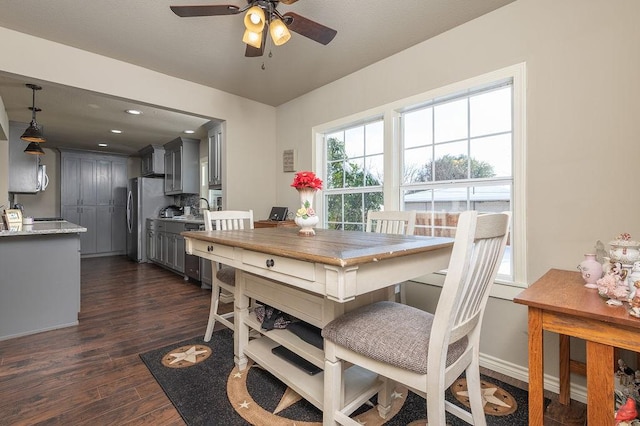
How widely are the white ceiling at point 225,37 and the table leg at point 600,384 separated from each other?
2.04 metres

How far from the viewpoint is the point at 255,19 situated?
1.56m

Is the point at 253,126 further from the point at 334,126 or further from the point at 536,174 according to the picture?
the point at 536,174

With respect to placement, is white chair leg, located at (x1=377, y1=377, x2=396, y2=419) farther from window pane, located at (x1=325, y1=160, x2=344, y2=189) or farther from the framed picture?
the framed picture

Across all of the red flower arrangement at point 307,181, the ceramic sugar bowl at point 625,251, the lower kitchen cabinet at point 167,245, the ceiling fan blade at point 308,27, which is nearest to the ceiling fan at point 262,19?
the ceiling fan blade at point 308,27

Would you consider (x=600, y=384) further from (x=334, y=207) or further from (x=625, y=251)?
(x=334, y=207)

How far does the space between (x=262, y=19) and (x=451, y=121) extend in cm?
153

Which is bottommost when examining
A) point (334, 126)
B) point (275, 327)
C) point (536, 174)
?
point (275, 327)

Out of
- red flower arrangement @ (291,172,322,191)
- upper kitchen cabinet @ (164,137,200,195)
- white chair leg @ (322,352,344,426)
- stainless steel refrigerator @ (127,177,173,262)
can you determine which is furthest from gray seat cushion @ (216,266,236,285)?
stainless steel refrigerator @ (127,177,173,262)

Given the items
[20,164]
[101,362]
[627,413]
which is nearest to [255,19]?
[627,413]

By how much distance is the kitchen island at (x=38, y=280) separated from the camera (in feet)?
8.18

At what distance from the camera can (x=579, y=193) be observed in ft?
5.50

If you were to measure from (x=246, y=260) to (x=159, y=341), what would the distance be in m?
1.52

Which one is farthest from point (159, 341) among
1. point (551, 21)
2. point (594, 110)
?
point (551, 21)

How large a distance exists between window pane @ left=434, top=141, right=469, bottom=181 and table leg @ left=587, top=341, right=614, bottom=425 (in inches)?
53.7
